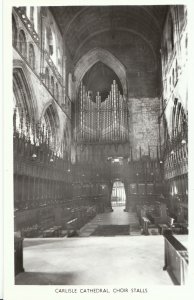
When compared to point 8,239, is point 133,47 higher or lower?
higher

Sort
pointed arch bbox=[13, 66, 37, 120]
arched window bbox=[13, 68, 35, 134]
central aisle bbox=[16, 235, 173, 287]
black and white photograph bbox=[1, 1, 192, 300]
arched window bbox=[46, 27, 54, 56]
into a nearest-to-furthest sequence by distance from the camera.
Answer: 1. central aisle bbox=[16, 235, 173, 287]
2. black and white photograph bbox=[1, 1, 192, 300]
3. arched window bbox=[46, 27, 54, 56]
4. pointed arch bbox=[13, 66, 37, 120]
5. arched window bbox=[13, 68, 35, 134]

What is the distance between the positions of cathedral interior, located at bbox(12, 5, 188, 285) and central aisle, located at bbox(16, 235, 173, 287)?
2 centimetres

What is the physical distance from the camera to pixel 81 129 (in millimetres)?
8672

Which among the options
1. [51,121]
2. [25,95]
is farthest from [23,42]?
[51,121]

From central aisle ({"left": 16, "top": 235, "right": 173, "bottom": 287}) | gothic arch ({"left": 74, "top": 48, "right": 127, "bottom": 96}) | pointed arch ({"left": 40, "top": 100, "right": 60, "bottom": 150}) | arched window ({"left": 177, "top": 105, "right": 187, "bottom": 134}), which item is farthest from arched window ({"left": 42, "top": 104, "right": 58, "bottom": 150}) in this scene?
arched window ({"left": 177, "top": 105, "right": 187, "bottom": 134})

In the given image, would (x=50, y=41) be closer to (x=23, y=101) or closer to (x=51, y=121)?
(x=23, y=101)

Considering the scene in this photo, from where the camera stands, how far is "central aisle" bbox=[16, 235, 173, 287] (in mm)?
5930

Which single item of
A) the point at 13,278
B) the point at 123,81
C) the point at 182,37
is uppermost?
the point at 182,37

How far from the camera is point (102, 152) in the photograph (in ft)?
29.1

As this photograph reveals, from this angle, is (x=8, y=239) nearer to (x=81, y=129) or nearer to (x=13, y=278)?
(x=13, y=278)

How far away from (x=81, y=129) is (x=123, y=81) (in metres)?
1.85

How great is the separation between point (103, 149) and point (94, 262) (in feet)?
11.6

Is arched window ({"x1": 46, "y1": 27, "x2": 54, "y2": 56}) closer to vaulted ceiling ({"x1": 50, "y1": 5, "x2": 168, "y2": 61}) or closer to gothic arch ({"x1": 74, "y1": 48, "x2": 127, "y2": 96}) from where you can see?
vaulted ceiling ({"x1": 50, "y1": 5, "x2": 168, "y2": 61})
